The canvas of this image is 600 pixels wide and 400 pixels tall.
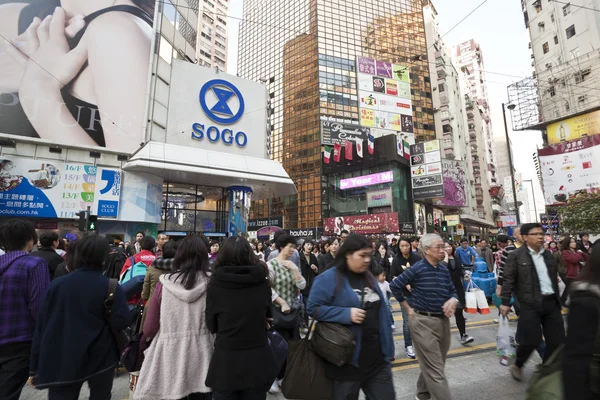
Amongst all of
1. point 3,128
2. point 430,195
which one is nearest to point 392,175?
point 430,195

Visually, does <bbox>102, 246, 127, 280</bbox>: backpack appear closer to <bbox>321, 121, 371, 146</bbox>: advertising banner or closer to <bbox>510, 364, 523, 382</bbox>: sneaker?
<bbox>510, 364, 523, 382</bbox>: sneaker

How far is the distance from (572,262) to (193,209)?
20.3 meters

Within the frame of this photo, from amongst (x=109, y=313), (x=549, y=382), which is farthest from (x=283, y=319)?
(x=549, y=382)

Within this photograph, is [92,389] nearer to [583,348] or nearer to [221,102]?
[583,348]

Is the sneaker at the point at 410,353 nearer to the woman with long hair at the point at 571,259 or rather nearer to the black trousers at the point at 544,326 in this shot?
the black trousers at the point at 544,326

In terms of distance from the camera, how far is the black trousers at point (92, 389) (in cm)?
229

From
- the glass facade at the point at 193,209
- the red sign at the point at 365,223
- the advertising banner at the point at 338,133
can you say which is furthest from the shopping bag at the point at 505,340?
the advertising banner at the point at 338,133

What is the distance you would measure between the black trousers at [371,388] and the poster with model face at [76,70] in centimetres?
2003

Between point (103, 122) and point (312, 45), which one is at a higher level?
point (312, 45)

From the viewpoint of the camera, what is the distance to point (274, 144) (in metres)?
59.6

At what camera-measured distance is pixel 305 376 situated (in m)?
2.33

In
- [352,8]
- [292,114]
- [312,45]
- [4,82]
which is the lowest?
[4,82]

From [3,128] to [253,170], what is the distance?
1322cm

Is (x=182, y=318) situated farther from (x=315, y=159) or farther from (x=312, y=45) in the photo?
(x=312, y=45)
